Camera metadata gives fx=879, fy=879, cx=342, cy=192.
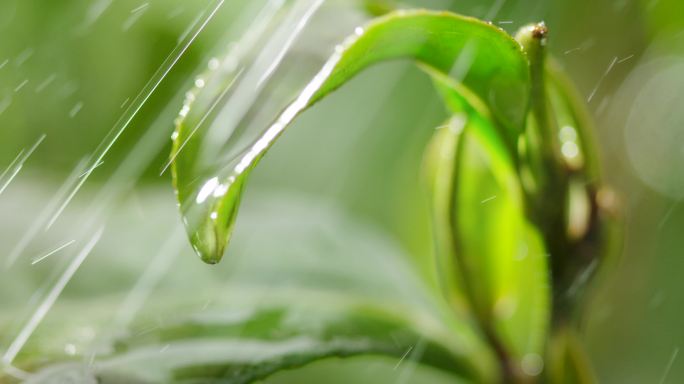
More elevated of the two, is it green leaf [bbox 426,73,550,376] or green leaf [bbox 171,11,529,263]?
green leaf [bbox 171,11,529,263]

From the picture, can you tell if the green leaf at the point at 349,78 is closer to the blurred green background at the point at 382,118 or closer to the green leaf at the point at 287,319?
the green leaf at the point at 287,319

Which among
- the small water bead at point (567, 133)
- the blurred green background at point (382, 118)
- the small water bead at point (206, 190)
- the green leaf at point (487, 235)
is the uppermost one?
the small water bead at point (206, 190)

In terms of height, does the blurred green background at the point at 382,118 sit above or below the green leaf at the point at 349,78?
below

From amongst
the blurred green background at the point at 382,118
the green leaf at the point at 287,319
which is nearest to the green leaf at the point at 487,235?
the green leaf at the point at 287,319

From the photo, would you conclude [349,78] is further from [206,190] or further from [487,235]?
[487,235]

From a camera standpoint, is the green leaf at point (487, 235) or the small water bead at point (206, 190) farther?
the green leaf at point (487, 235)

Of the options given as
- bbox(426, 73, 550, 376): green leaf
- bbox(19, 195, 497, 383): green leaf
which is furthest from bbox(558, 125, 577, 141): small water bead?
bbox(19, 195, 497, 383): green leaf

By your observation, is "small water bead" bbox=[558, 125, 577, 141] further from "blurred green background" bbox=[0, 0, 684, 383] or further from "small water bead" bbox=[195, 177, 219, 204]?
"blurred green background" bbox=[0, 0, 684, 383]

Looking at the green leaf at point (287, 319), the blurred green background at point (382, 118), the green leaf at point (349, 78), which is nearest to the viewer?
the green leaf at point (349, 78)
